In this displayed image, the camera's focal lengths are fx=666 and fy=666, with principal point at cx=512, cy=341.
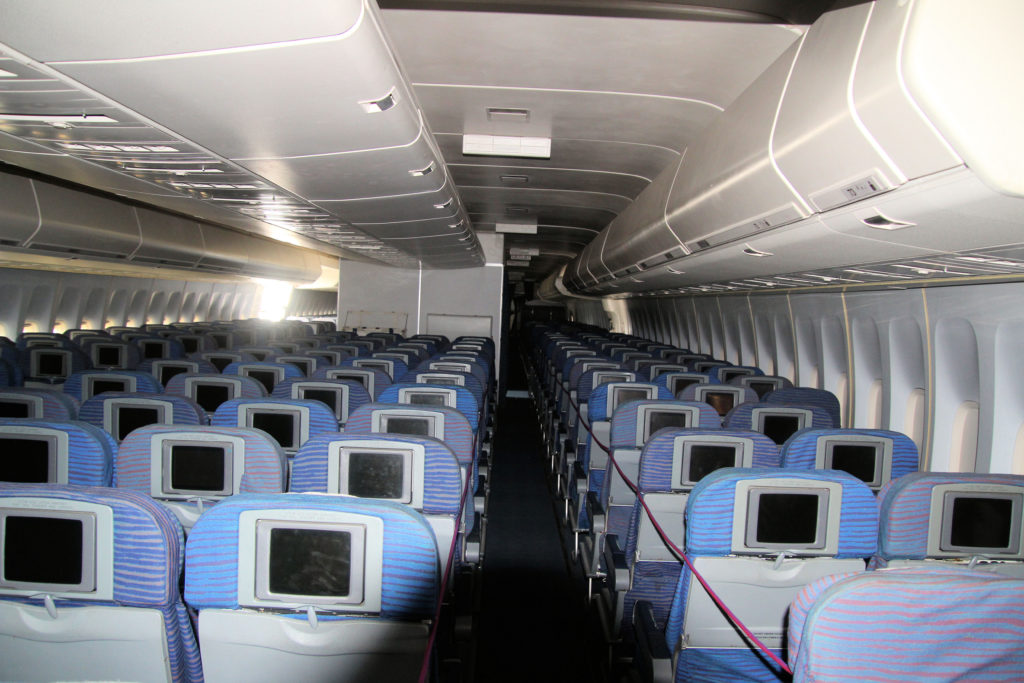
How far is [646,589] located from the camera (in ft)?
13.6

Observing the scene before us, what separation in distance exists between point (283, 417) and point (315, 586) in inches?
104

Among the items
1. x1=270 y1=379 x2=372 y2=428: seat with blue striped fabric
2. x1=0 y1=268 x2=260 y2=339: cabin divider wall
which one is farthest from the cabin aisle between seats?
x1=0 y1=268 x2=260 y2=339: cabin divider wall

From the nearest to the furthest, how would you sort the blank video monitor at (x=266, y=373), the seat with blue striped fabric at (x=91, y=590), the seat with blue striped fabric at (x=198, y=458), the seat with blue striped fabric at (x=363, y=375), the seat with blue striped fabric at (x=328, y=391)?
the seat with blue striped fabric at (x=91, y=590)
the seat with blue striped fabric at (x=198, y=458)
the seat with blue striped fabric at (x=328, y=391)
the seat with blue striped fabric at (x=363, y=375)
the blank video monitor at (x=266, y=373)

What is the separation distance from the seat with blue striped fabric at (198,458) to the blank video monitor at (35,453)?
0.88ft

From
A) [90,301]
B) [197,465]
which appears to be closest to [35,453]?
[197,465]

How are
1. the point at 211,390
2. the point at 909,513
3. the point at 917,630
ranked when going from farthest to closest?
the point at 211,390
the point at 909,513
the point at 917,630

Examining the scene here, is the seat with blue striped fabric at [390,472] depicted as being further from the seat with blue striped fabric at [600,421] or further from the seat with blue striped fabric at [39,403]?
the seat with blue striped fabric at [600,421]

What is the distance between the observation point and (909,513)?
289cm

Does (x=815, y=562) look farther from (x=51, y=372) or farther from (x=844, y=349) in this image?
(x=51, y=372)

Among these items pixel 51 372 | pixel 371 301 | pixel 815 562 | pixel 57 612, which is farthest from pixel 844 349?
pixel 371 301

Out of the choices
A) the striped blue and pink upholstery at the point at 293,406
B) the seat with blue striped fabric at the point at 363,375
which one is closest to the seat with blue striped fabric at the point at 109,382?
the seat with blue striped fabric at the point at 363,375

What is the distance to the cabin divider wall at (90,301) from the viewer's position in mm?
12773

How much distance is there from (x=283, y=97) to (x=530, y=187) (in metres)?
6.27

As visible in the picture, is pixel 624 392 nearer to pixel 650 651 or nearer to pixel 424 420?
pixel 424 420
